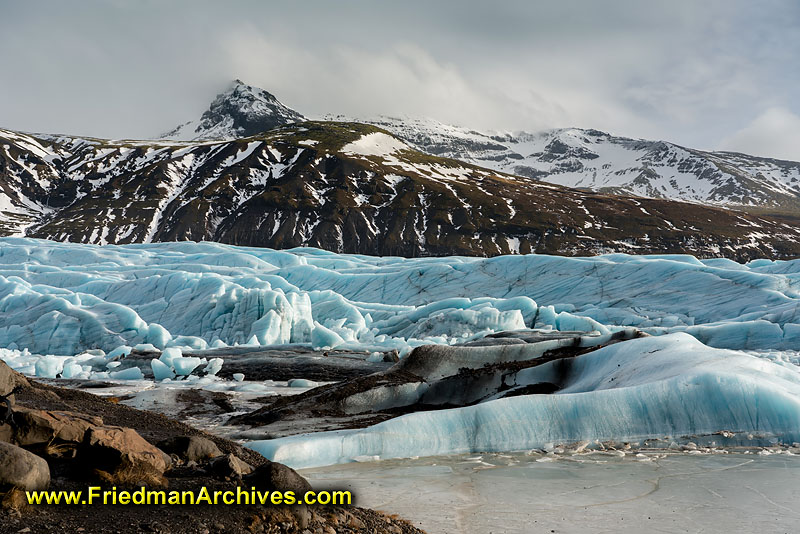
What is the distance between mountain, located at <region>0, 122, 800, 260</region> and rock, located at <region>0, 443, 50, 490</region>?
106m

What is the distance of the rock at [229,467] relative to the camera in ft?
18.9

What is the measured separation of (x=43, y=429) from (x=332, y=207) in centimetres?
12390

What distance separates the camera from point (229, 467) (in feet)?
19.1

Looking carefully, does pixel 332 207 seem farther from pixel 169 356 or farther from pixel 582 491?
pixel 582 491

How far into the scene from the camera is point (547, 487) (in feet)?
24.6

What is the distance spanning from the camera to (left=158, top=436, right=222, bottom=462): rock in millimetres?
6367

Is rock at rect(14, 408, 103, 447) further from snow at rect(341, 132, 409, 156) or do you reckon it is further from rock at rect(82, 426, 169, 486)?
snow at rect(341, 132, 409, 156)

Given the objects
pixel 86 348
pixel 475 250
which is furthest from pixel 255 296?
pixel 475 250

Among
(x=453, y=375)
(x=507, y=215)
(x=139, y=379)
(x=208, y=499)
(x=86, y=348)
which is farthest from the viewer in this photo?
(x=507, y=215)

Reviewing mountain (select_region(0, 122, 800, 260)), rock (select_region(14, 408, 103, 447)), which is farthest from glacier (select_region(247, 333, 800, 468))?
mountain (select_region(0, 122, 800, 260))

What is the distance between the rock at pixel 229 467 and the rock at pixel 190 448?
439 mm

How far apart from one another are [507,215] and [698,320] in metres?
A: 94.7

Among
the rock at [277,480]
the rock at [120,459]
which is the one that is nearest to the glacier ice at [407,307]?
the rock at [120,459]

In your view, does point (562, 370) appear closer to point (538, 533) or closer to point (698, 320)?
point (538, 533)
